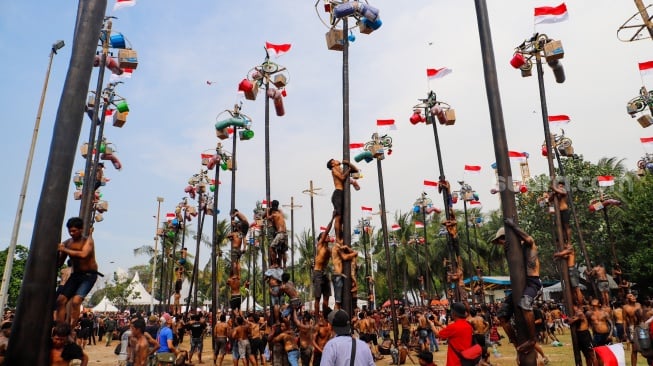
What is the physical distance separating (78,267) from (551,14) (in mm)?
14055

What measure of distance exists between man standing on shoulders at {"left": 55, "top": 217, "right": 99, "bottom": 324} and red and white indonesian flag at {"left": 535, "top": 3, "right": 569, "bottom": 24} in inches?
535

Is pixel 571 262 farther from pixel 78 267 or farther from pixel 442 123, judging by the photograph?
pixel 78 267

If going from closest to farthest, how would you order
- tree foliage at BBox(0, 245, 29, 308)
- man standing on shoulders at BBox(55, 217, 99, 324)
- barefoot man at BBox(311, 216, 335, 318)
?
man standing on shoulders at BBox(55, 217, 99, 324) < barefoot man at BBox(311, 216, 335, 318) < tree foliage at BBox(0, 245, 29, 308)

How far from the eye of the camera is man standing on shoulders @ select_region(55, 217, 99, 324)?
213 inches

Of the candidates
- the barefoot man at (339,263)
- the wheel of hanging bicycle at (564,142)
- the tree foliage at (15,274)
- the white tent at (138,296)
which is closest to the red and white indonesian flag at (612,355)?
the barefoot man at (339,263)

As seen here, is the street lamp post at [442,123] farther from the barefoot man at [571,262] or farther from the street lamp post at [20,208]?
the street lamp post at [20,208]

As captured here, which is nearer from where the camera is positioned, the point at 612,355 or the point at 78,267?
the point at 78,267

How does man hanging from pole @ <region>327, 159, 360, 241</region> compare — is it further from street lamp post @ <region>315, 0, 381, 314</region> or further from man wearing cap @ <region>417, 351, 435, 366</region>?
man wearing cap @ <region>417, 351, 435, 366</region>

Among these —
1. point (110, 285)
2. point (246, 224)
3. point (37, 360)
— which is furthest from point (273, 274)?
point (110, 285)

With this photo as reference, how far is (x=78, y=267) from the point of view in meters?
5.52

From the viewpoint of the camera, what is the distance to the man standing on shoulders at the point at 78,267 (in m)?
5.42

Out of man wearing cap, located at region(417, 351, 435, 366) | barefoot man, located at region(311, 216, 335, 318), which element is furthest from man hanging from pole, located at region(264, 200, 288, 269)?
man wearing cap, located at region(417, 351, 435, 366)

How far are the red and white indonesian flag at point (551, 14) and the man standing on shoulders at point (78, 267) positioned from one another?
13598 mm

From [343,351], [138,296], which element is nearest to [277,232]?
[343,351]
